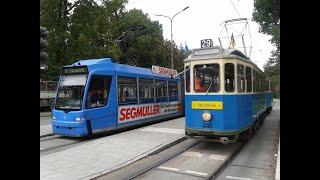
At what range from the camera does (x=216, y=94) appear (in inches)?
418

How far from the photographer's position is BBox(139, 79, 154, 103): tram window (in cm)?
1659

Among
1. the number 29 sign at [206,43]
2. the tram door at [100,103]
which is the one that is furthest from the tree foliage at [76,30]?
the number 29 sign at [206,43]

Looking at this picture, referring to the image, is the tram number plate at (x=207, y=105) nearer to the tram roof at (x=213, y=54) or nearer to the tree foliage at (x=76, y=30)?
the tram roof at (x=213, y=54)

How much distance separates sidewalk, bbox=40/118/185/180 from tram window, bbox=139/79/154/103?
2.64 metres

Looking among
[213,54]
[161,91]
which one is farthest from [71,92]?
[161,91]

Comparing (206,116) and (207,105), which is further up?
(207,105)

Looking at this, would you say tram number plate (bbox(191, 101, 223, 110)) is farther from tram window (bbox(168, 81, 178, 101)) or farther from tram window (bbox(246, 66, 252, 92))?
tram window (bbox(168, 81, 178, 101))

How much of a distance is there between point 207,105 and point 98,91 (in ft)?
15.5

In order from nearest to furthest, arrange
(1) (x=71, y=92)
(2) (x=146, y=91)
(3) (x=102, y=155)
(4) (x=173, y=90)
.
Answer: (3) (x=102, y=155)
(1) (x=71, y=92)
(2) (x=146, y=91)
(4) (x=173, y=90)

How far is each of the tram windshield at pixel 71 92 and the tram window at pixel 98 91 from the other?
1.02 feet

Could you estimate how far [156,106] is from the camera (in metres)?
18.2

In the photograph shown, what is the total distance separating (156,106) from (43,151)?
315 inches

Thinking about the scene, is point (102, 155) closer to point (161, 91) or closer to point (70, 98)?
point (70, 98)
